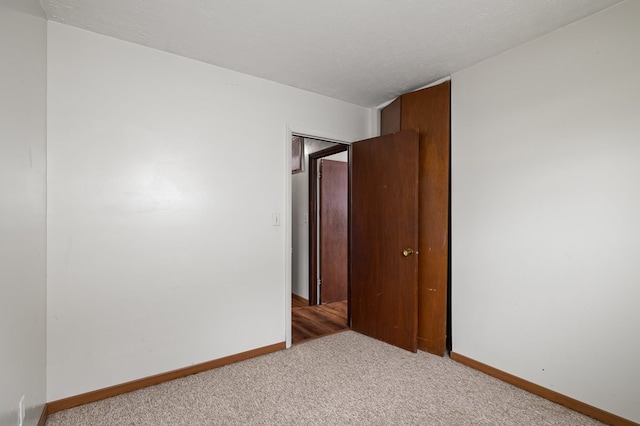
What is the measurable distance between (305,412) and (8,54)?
229cm

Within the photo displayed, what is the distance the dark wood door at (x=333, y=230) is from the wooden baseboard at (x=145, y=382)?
1.55 metres

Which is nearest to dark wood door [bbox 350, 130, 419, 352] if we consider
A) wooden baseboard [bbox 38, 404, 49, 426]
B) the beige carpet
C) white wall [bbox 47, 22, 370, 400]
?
the beige carpet

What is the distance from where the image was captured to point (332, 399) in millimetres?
1965

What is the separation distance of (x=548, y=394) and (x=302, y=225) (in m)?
3.06

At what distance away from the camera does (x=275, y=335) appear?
2.71 m

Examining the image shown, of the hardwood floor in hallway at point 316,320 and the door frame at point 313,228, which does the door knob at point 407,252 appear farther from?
the door frame at point 313,228

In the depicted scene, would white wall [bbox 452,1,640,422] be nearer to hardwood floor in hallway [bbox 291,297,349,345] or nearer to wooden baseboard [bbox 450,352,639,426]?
wooden baseboard [bbox 450,352,639,426]

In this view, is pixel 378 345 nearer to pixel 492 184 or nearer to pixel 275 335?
pixel 275 335

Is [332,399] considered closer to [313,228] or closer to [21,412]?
[21,412]

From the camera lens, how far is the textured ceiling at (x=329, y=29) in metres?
1.72

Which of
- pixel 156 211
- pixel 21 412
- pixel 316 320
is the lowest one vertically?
pixel 316 320

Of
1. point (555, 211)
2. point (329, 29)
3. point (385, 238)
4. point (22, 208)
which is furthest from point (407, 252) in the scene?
point (22, 208)

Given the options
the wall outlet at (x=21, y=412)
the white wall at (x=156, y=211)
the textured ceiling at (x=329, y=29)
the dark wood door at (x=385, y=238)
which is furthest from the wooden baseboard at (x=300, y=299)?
the wall outlet at (x=21, y=412)

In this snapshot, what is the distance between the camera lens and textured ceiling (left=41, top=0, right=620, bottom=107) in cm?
172
